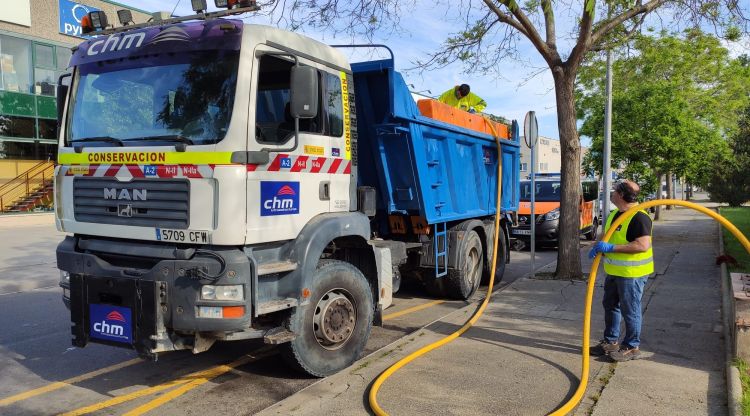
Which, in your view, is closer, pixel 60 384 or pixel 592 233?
pixel 60 384

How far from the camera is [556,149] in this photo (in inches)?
2687

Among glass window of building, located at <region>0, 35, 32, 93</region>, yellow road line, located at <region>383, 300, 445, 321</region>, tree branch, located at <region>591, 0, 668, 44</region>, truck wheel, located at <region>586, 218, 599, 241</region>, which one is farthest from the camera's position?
glass window of building, located at <region>0, 35, 32, 93</region>

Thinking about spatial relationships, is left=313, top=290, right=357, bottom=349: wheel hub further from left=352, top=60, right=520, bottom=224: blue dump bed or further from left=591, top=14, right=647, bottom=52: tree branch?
left=591, top=14, right=647, bottom=52: tree branch

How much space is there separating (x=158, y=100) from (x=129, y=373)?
2481 mm

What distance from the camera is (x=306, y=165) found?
15.0 feet

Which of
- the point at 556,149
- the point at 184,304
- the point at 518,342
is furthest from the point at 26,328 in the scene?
the point at 556,149

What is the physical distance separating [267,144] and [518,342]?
10.9 ft

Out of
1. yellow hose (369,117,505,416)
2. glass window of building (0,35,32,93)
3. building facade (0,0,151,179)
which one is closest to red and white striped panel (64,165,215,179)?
yellow hose (369,117,505,416)

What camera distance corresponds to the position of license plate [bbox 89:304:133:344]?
3.97 metres

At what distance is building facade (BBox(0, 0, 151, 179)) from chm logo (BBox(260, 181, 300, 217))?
71.7 ft

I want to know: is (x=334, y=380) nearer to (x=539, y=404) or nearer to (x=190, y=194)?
(x=539, y=404)

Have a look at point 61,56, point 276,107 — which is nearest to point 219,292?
point 276,107

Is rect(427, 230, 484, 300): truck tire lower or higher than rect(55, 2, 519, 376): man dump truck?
lower

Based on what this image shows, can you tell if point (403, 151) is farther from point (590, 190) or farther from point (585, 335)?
point (590, 190)
